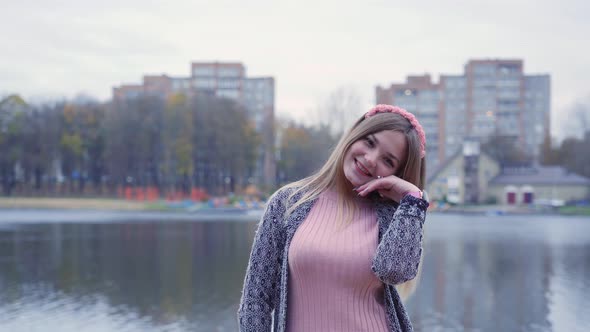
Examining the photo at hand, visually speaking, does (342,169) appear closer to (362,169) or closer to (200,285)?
(362,169)

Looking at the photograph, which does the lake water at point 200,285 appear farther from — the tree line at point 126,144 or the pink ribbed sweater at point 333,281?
the tree line at point 126,144

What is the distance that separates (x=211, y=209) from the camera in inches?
1708

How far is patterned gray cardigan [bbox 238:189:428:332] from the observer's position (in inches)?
66.0

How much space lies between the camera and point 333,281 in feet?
5.36

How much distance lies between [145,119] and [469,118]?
4365 centimetres

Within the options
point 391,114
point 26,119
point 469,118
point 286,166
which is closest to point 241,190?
point 286,166

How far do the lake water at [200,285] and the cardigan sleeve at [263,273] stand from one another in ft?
21.0

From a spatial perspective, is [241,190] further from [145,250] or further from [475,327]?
[475,327]

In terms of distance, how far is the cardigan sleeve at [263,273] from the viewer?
1737mm

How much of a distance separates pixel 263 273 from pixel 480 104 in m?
78.4

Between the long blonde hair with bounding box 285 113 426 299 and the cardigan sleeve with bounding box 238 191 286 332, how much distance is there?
69 millimetres

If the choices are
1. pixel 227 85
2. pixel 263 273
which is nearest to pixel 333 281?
pixel 263 273

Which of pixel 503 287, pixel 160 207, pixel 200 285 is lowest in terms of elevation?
pixel 160 207

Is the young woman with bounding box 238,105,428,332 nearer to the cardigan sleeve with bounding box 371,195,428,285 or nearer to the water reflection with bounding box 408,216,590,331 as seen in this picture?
the cardigan sleeve with bounding box 371,195,428,285
